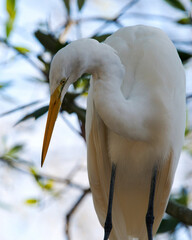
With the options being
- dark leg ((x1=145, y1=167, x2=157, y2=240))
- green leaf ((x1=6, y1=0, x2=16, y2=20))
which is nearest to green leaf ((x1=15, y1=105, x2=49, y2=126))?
dark leg ((x1=145, y1=167, x2=157, y2=240))

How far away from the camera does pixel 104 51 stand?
176cm

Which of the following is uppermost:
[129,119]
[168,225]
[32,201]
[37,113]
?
[129,119]

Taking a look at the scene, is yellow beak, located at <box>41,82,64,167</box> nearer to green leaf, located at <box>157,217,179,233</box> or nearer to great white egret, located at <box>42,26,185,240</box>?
great white egret, located at <box>42,26,185,240</box>

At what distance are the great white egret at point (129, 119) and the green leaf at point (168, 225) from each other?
0.36 feet

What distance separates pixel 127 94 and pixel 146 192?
22.1 inches

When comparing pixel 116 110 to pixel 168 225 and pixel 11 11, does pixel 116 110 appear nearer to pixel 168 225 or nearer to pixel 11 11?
pixel 168 225

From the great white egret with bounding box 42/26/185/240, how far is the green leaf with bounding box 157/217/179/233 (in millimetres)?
111

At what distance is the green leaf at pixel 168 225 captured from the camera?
2.42 m

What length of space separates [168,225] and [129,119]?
2.91 ft

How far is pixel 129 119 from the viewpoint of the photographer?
1766 mm

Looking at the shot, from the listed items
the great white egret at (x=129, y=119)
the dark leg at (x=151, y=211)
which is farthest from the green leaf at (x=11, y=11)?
the dark leg at (x=151, y=211)

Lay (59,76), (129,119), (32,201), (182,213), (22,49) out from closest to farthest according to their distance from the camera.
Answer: (59,76), (129,119), (182,213), (22,49), (32,201)

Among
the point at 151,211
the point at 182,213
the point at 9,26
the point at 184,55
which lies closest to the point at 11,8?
the point at 9,26

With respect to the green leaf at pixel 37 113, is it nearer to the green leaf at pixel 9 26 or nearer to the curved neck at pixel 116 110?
the curved neck at pixel 116 110
